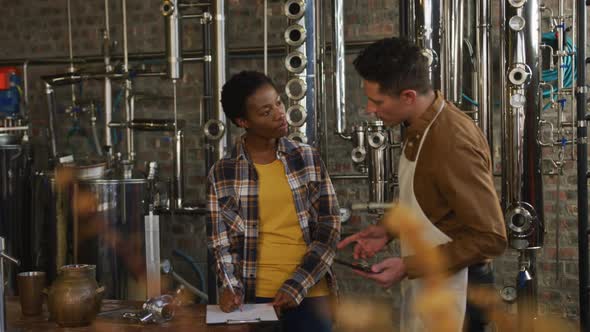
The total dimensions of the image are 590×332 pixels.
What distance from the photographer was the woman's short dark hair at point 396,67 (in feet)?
7.59

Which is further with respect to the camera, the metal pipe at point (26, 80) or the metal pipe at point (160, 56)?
the metal pipe at point (26, 80)

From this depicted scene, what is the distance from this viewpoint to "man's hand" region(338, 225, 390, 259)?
8.57 ft

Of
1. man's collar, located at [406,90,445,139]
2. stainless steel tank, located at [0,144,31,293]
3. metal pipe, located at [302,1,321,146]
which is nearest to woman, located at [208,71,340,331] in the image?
man's collar, located at [406,90,445,139]

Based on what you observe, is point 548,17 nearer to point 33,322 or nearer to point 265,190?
point 265,190

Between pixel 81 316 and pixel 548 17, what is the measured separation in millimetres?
3484

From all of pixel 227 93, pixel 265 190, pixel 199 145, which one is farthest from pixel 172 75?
pixel 265 190

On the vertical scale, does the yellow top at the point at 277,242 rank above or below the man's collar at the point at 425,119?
below

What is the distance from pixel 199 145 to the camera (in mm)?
5488

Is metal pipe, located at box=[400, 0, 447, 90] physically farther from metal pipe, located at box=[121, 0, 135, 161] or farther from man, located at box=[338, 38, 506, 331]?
metal pipe, located at box=[121, 0, 135, 161]

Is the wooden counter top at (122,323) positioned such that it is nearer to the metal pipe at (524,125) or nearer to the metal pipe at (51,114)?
the metal pipe at (524,125)

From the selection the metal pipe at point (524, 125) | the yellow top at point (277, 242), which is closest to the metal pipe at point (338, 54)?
the metal pipe at point (524, 125)

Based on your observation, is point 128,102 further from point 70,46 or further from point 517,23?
point 517,23

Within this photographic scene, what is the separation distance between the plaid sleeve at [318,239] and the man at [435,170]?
0.39 metres

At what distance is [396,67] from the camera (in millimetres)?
2312
